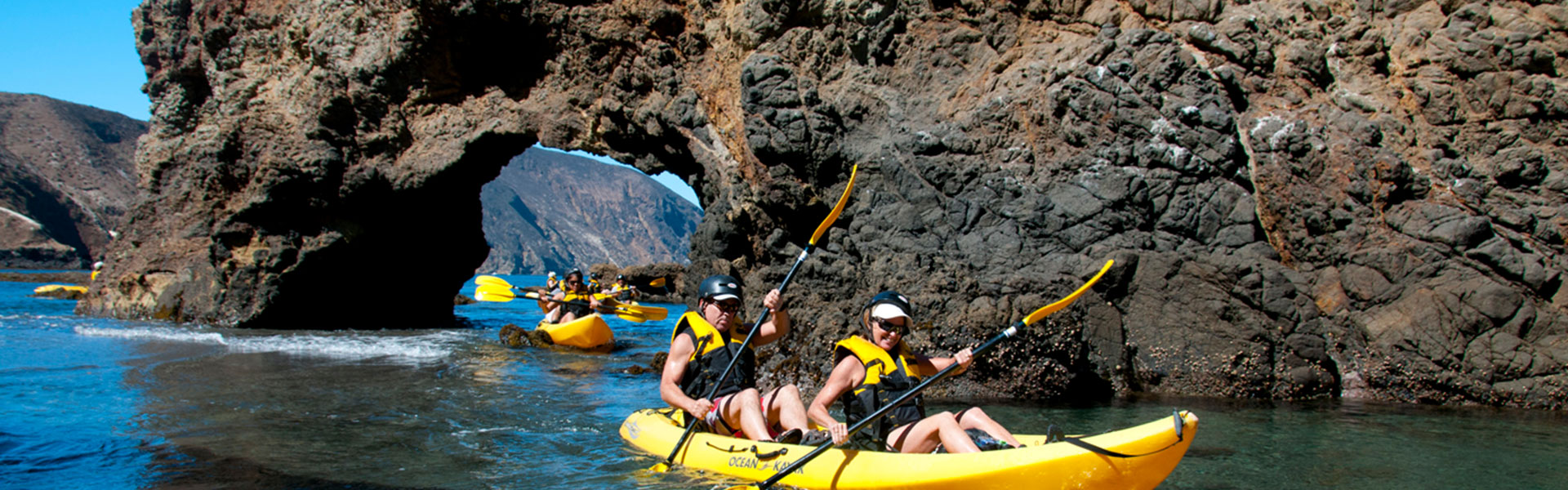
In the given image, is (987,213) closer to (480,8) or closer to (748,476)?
(748,476)

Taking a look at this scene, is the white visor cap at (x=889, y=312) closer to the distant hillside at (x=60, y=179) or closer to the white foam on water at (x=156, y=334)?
the white foam on water at (x=156, y=334)

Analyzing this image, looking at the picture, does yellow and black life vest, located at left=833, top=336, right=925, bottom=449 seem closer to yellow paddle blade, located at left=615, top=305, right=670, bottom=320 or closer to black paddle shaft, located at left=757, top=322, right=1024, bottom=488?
black paddle shaft, located at left=757, top=322, right=1024, bottom=488

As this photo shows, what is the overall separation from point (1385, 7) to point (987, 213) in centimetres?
470

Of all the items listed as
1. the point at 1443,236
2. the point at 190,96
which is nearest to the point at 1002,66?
the point at 1443,236

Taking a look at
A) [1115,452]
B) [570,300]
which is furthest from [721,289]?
[570,300]

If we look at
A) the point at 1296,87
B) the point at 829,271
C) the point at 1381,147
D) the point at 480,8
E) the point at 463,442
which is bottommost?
the point at 463,442

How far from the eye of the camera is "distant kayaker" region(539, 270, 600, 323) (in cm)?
1532

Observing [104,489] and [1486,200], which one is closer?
[104,489]

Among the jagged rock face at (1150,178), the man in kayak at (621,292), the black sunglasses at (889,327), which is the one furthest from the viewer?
the man in kayak at (621,292)

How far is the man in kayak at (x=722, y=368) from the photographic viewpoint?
531 cm

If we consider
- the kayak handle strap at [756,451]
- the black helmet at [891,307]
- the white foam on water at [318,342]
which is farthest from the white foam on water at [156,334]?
the black helmet at [891,307]

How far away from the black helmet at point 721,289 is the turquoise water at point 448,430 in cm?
111

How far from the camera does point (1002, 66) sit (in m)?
10.5

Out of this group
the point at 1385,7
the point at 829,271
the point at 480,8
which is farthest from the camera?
the point at 480,8
